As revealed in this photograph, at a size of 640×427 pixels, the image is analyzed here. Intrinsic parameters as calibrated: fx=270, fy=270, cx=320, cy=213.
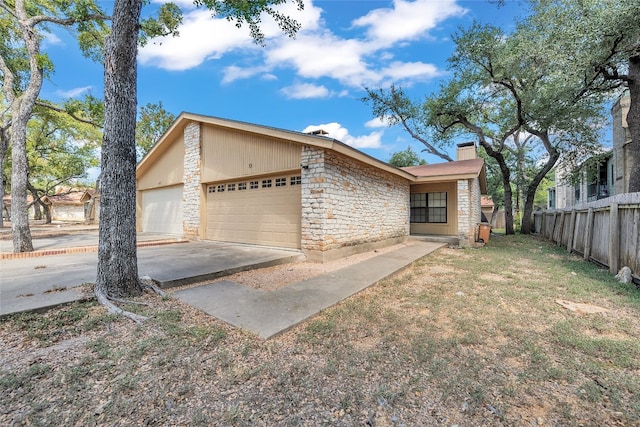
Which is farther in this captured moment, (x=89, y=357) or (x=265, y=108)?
(x=265, y=108)

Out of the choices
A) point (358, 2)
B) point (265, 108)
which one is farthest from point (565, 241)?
point (265, 108)

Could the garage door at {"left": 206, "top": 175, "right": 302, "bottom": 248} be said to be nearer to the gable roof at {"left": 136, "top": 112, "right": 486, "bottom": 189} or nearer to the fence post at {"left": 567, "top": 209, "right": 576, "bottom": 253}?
the gable roof at {"left": 136, "top": 112, "right": 486, "bottom": 189}

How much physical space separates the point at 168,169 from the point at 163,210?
1.94m

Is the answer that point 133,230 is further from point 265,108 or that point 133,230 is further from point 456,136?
point 456,136

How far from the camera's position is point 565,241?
955 centimetres

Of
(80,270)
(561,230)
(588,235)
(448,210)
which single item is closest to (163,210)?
(80,270)

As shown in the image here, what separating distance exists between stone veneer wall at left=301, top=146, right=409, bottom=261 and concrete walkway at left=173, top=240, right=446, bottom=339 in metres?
1.48

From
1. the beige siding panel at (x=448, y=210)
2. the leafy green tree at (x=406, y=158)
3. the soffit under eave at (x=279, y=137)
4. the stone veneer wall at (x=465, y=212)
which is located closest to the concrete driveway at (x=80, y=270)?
the soffit under eave at (x=279, y=137)

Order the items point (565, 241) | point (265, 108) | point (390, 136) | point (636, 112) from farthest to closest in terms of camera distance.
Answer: point (390, 136) < point (265, 108) < point (565, 241) < point (636, 112)

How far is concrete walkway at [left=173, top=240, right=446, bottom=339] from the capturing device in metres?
3.15

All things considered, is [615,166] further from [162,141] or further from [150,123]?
[150,123]

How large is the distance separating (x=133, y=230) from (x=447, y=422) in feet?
14.2

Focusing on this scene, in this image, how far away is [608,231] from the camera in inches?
226

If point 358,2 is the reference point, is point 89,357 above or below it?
below
